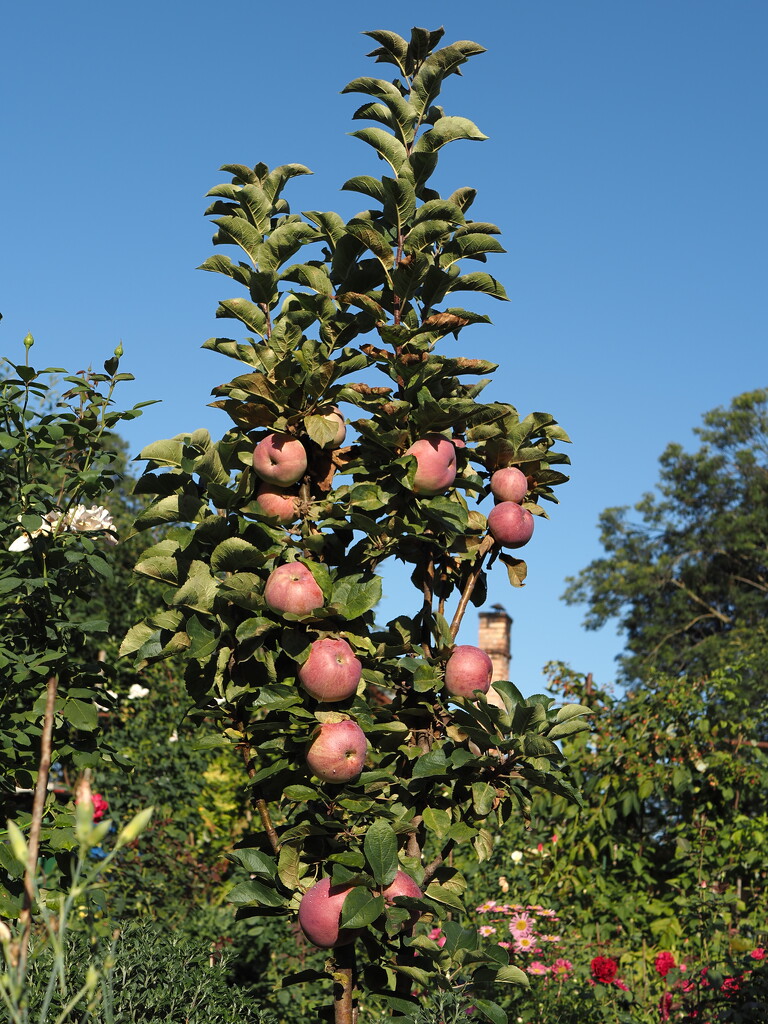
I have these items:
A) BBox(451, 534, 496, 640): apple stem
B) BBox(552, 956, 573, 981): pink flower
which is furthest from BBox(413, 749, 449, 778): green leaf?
BBox(552, 956, 573, 981): pink flower

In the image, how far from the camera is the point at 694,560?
782 inches

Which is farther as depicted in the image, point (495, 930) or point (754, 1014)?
point (495, 930)

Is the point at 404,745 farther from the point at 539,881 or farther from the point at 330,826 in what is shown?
the point at 539,881

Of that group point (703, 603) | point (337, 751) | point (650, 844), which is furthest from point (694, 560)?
point (337, 751)

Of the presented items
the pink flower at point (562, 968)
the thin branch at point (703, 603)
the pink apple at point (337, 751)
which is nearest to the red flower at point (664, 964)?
the pink flower at point (562, 968)

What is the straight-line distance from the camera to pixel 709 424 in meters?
20.9

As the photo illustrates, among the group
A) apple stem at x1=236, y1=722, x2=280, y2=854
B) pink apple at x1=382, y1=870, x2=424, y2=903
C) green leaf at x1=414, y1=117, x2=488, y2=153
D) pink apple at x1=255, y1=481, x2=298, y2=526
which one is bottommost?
pink apple at x1=382, y1=870, x2=424, y2=903

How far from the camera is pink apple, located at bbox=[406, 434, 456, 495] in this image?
2.42 metres

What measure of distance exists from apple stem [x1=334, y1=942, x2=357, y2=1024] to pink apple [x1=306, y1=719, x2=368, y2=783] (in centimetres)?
45

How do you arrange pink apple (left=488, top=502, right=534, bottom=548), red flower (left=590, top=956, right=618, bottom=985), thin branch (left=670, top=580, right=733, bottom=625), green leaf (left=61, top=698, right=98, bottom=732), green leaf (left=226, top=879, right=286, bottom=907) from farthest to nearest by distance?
1. thin branch (left=670, top=580, right=733, bottom=625)
2. red flower (left=590, top=956, right=618, bottom=985)
3. green leaf (left=61, top=698, right=98, bottom=732)
4. pink apple (left=488, top=502, right=534, bottom=548)
5. green leaf (left=226, top=879, right=286, bottom=907)

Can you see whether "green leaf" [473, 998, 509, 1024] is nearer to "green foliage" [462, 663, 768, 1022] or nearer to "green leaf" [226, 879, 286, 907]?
"green leaf" [226, 879, 286, 907]

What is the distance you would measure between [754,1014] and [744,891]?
2.55 metres

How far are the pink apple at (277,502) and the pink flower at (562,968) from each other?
3.18 metres

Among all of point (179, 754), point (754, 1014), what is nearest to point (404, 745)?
point (754, 1014)
